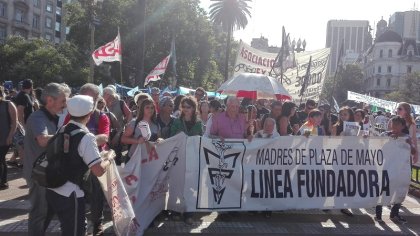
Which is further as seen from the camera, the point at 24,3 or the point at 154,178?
the point at 24,3

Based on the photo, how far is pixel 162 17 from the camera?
38312 millimetres

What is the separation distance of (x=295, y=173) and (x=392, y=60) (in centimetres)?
10355

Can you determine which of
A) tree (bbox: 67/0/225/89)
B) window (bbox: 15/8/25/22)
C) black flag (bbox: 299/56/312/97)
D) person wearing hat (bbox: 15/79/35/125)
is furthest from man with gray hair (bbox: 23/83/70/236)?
window (bbox: 15/8/25/22)

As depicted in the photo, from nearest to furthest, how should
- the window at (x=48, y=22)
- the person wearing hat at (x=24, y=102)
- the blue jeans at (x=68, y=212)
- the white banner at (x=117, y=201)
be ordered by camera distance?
the blue jeans at (x=68, y=212)
the white banner at (x=117, y=201)
the person wearing hat at (x=24, y=102)
the window at (x=48, y=22)

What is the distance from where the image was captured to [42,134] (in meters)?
4.55

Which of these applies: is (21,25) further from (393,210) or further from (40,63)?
(393,210)

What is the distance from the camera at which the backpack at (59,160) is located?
3809 millimetres

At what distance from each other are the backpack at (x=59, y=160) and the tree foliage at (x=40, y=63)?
39581 millimetres

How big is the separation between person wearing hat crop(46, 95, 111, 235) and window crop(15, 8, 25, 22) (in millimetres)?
69679

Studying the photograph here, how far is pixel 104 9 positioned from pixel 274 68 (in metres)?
28.9

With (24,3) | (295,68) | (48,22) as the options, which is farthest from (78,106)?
(48,22)

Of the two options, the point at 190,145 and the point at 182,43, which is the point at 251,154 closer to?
the point at 190,145

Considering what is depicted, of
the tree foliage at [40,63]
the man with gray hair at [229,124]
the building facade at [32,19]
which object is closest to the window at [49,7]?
the building facade at [32,19]

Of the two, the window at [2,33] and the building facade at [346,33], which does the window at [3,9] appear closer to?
the window at [2,33]
